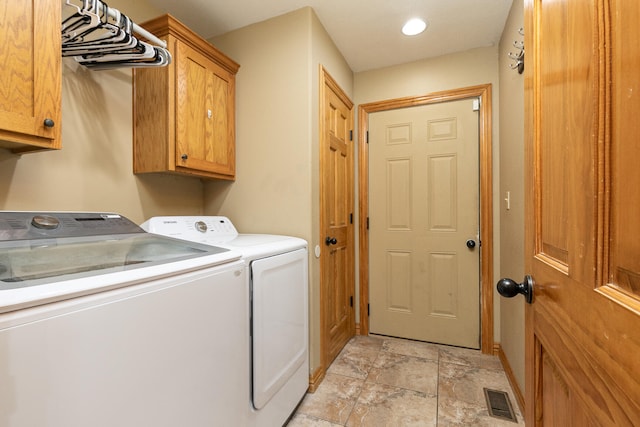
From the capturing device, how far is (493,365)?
2.09 m

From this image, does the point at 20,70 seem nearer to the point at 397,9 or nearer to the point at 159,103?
the point at 159,103

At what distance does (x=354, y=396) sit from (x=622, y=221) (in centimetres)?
178

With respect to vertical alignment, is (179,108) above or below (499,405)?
above

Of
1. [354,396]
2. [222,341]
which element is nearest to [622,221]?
[222,341]

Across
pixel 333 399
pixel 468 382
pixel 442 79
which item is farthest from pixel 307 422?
pixel 442 79

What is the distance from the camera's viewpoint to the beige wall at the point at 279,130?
182 centimetres

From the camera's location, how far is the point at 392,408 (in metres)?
1.65

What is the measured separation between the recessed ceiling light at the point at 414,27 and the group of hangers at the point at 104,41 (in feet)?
5.20

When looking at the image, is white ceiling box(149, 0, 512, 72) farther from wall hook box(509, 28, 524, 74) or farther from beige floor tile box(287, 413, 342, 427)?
beige floor tile box(287, 413, 342, 427)

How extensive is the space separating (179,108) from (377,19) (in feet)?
4.72

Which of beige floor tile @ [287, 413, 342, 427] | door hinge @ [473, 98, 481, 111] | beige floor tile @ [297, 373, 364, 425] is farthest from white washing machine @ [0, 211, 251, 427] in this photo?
door hinge @ [473, 98, 481, 111]

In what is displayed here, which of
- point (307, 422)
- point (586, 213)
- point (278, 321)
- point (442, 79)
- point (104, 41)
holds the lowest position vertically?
point (307, 422)

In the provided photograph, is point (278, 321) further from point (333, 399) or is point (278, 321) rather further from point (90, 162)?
point (90, 162)

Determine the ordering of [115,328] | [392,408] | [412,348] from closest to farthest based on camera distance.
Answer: [115,328] → [392,408] → [412,348]
